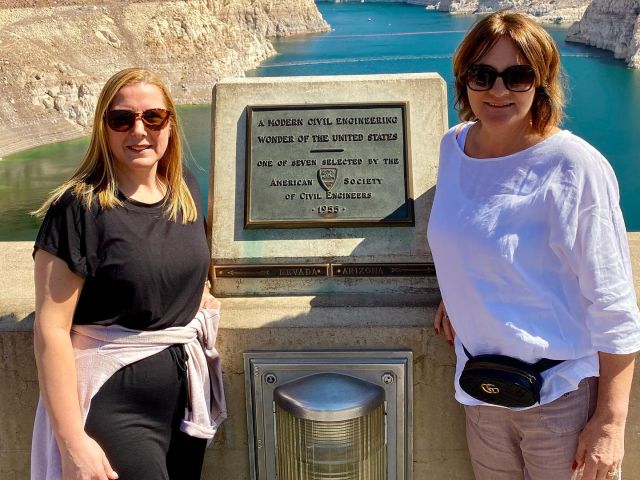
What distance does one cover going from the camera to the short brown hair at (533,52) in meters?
1.77

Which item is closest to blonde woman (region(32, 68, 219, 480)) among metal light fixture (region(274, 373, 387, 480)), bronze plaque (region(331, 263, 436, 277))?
metal light fixture (region(274, 373, 387, 480))

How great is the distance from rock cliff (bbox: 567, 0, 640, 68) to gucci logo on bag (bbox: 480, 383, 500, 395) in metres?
57.1

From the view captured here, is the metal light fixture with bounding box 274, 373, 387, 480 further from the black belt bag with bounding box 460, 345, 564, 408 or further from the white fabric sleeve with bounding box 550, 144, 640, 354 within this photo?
the white fabric sleeve with bounding box 550, 144, 640, 354

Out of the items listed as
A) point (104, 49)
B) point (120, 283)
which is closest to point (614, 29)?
point (104, 49)

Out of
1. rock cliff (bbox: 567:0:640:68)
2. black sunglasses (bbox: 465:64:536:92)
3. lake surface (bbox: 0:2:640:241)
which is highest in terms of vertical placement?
→ black sunglasses (bbox: 465:64:536:92)

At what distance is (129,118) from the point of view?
6.46ft

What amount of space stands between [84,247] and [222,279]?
1049mm

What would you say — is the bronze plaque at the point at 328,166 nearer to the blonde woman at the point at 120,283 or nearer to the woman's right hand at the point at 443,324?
the woman's right hand at the point at 443,324

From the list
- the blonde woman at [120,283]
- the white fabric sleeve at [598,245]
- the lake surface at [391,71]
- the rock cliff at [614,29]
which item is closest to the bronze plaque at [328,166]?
the lake surface at [391,71]

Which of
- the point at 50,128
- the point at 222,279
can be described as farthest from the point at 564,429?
the point at 50,128

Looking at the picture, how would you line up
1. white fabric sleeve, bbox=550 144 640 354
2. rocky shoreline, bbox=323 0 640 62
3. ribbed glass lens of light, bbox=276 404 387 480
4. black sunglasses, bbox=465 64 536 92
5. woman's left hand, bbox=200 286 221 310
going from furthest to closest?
rocky shoreline, bbox=323 0 640 62 < ribbed glass lens of light, bbox=276 404 387 480 < woman's left hand, bbox=200 286 221 310 < black sunglasses, bbox=465 64 536 92 < white fabric sleeve, bbox=550 144 640 354

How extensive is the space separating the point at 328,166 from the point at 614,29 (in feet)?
217

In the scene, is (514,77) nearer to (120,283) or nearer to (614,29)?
(120,283)

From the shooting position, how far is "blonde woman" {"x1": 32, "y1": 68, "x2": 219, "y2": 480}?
1816mm
